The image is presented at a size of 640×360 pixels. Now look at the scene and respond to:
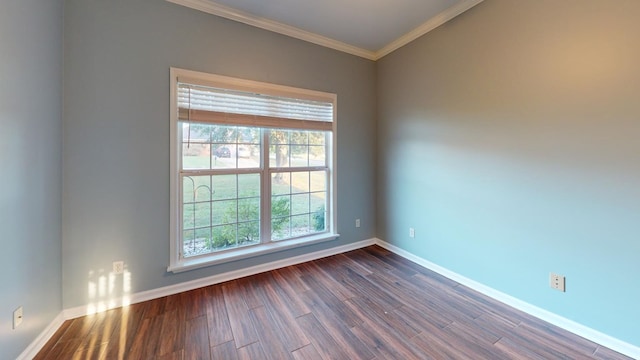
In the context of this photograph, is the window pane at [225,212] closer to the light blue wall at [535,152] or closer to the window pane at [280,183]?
A: the window pane at [280,183]

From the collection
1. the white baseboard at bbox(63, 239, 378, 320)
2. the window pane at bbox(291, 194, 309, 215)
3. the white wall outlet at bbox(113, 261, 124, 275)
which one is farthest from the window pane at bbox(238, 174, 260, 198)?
the white wall outlet at bbox(113, 261, 124, 275)

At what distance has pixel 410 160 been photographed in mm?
3090

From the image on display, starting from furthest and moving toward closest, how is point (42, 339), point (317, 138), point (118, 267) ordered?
point (317, 138), point (118, 267), point (42, 339)

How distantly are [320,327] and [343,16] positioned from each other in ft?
9.63

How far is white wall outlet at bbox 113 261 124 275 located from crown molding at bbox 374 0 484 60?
373 cm

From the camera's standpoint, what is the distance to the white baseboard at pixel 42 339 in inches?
60.9

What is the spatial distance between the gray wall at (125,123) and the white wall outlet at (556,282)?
275 centimetres

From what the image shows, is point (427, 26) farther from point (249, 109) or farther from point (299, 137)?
point (249, 109)

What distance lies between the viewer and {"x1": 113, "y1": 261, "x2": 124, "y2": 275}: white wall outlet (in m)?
2.13

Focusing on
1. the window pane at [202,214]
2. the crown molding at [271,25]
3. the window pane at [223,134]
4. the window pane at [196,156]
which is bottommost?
the window pane at [202,214]

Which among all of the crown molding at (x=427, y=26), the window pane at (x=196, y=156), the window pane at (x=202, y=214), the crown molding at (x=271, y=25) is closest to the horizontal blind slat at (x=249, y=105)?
the window pane at (x=196, y=156)

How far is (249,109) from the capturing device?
8.57 ft

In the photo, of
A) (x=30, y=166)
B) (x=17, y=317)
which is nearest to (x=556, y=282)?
(x=17, y=317)

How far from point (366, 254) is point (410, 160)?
1338 millimetres
